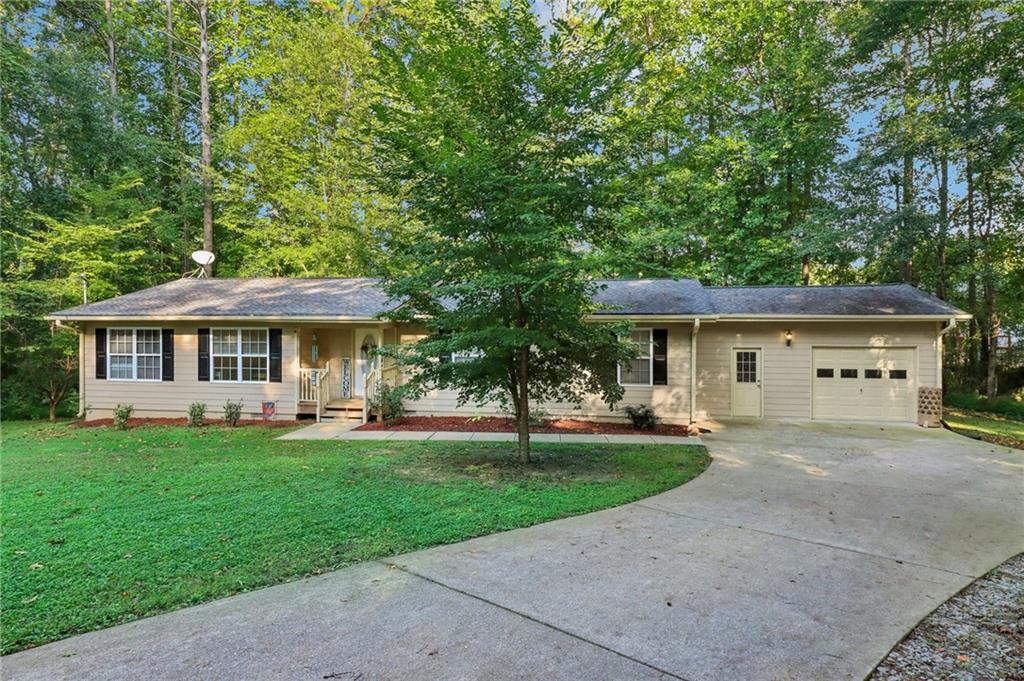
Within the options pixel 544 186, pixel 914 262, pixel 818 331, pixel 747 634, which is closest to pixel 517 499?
pixel 747 634

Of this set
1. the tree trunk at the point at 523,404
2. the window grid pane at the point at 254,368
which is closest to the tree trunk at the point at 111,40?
the window grid pane at the point at 254,368

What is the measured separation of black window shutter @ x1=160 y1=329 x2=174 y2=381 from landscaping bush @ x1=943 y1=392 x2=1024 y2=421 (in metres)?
21.4

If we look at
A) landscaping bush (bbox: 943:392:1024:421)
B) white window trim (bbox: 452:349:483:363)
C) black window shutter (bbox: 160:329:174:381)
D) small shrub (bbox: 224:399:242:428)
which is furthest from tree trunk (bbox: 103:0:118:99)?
landscaping bush (bbox: 943:392:1024:421)

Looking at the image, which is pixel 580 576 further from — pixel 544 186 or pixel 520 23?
pixel 520 23

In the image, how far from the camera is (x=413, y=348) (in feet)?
23.1

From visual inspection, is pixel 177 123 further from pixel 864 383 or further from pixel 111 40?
pixel 864 383

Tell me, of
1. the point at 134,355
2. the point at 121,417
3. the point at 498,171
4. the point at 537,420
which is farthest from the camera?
the point at 134,355

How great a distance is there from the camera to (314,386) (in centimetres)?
1167

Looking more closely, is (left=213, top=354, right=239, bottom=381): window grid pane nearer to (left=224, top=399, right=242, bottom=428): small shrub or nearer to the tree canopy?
(left=224, top=399, right=242, bottom=428): small shrub

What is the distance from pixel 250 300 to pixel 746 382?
12414mm

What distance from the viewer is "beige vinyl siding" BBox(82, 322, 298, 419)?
1169cm

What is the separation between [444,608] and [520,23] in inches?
253

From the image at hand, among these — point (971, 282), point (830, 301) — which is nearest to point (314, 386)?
Answer: point (830, 301)

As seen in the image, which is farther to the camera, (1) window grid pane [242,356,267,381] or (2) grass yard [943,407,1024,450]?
(1) window grid pane [242,356,267,381]
